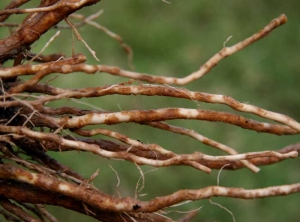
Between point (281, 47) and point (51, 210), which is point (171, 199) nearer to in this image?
point (51, 210)

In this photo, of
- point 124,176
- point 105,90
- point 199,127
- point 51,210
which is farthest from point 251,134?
point 105,90

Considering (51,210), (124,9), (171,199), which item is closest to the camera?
(171,199)

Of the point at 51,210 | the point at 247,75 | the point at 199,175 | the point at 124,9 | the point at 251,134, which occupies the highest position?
the point at 124,9

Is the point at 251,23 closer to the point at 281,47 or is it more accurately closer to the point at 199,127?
the point at 281,47

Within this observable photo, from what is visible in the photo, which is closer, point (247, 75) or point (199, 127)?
point (199, 127)

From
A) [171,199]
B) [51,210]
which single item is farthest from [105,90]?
[51,210]

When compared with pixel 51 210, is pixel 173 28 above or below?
above

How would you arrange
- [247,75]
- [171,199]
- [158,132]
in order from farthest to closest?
A: [247,75] → [158,132] → [171,199]
